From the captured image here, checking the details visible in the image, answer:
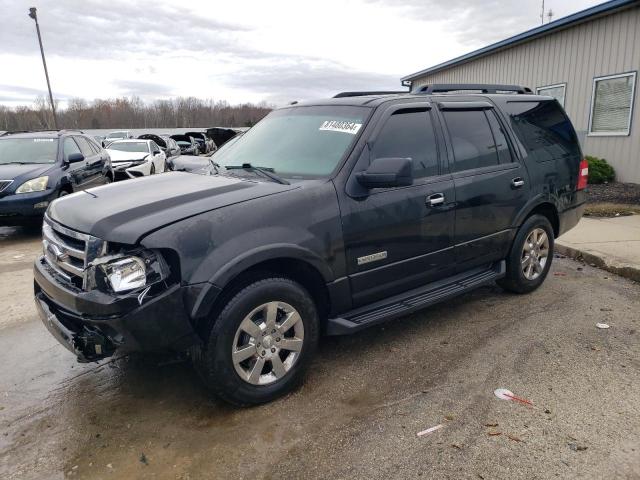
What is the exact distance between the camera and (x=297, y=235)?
10.3ft

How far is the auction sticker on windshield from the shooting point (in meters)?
3.66

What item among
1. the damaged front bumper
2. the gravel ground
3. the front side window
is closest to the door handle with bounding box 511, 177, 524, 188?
the damaged front bumper

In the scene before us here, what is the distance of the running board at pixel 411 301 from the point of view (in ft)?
11.3

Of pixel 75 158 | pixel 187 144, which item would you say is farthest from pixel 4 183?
pixel 187 144

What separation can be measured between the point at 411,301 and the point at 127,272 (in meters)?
2.09

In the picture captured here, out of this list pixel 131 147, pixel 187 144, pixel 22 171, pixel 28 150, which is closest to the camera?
pixel 22 171

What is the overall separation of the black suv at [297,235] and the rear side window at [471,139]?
0.6 inches

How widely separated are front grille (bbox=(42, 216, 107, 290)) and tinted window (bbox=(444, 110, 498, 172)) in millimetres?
2790

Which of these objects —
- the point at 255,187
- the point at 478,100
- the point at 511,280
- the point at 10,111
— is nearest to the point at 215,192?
the point at 255,187

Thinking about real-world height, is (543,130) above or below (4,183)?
above

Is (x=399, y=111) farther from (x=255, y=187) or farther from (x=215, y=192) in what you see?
(x=215, y=192)

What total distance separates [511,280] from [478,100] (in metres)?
1.75

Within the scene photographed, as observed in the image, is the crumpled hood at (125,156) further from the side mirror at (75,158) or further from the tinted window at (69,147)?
the side mirror at (75,158)

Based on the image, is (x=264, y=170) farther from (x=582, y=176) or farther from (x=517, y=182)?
(x=582, y=176)
